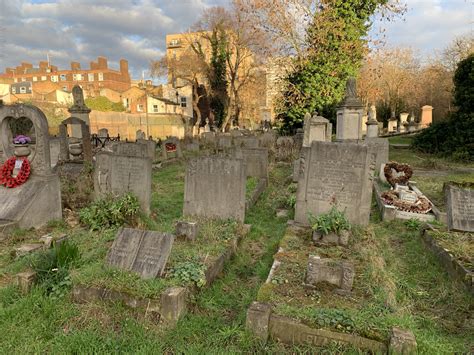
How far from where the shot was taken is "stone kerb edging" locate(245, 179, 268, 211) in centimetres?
777

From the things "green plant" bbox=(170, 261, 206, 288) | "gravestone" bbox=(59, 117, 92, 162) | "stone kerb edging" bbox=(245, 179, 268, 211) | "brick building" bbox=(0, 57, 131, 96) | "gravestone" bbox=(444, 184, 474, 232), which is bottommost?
"green plant" bbox=(170, 261, 206, 288)

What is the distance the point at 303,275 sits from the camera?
12.9ft

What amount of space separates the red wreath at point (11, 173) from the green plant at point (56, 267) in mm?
2728

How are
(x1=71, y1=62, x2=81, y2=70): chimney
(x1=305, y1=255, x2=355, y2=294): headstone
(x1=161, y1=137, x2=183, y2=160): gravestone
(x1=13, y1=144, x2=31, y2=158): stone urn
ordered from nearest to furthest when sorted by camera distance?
(x1=305, y1=255, x2=355, y2=294): headstone < (x1=13, y1=144, x2=31, y2=158): stone urn < (x1=161, y1=137, x2=183, y2=160): gravestone < (x1=71, y1=62, x2=81, y2=70): chimney

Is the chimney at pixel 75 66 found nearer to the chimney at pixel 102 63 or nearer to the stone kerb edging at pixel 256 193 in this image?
the chimney at pixel 102 63

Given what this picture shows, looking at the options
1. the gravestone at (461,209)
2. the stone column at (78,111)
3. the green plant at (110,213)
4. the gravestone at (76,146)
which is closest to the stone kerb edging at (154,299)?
the green plant at (110,213)

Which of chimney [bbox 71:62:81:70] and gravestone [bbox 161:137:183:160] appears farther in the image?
chimney [bbox 71:62:81:70]

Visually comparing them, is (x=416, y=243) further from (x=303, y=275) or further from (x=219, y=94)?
(x=219, y=94)

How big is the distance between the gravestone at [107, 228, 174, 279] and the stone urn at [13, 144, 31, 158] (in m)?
3.68

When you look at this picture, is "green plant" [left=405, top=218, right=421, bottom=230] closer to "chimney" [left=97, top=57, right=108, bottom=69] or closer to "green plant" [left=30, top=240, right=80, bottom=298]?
"green plant" [left=30, top=240, right=80, bottom=298]

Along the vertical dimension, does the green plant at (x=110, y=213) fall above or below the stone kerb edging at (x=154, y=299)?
above

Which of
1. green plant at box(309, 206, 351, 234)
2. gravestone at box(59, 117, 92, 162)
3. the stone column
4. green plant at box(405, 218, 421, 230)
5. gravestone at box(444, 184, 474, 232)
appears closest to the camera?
green plant at box(309, 206, 351, 234)

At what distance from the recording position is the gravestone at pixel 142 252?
3.82 metres

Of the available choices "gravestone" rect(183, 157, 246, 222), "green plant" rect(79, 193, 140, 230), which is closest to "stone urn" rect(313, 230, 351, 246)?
"gravestone" rect(183, 157, 246, 222)
